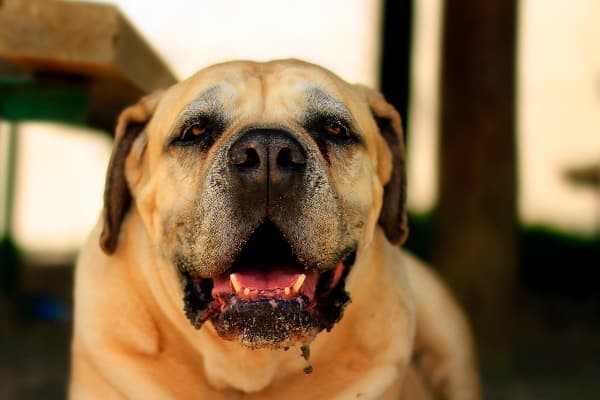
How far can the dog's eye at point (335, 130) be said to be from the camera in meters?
2.54

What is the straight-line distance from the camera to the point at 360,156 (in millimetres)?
2570

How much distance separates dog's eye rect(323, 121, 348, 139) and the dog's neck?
330mm

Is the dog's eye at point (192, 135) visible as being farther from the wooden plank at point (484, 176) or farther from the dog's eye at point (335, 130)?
the wooden plank at point (484, 176)

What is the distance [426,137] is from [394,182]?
17.3 feet

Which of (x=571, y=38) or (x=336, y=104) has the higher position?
(x=336, y=104)

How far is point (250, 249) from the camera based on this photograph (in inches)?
89.4

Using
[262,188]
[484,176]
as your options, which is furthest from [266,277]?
[484,176]

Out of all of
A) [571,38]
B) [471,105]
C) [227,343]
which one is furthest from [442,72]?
[571,38]

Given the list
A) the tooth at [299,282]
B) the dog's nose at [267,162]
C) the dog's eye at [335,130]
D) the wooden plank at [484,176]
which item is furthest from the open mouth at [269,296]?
the wooden plank at [484,176]

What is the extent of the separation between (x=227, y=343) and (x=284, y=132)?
68cm

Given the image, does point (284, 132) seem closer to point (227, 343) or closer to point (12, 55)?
Result: point (227, 343)

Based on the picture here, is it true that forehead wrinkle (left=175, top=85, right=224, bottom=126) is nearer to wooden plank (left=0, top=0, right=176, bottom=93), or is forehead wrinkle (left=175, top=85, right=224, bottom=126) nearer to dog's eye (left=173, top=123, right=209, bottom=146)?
dog's eye (left=173, top=123, right=209, bottom=146)

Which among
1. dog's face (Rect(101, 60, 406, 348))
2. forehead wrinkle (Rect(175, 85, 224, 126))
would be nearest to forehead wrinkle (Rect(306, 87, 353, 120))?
dog's face (Rect(101, 60, 406, 348))

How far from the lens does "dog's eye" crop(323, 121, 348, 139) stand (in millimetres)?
2541
